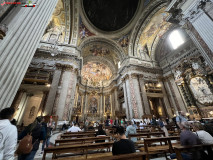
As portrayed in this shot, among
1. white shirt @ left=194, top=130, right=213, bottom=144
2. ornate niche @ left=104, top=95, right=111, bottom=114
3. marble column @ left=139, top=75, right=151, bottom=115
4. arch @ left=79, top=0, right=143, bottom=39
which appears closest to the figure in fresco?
ornate niche @ left=104, top=95, right=111, bottom=114

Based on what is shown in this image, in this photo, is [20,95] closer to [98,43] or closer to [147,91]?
[98,43]

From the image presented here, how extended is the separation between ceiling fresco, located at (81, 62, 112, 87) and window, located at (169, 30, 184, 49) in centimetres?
1100

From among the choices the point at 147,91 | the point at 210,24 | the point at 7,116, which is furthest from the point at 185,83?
the point at 7,116

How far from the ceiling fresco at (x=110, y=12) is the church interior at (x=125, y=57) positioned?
0.32 feet

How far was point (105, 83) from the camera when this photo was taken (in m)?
19.4

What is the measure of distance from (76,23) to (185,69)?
45.8ft

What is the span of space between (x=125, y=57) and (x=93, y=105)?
10.4m

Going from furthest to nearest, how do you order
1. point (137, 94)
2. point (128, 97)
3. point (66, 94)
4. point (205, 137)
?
point (128, 97) < point (137, 94) < point (66, 94) < point (205, 137)

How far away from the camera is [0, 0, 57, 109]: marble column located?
2076 mm

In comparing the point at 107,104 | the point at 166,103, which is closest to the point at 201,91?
the point at 166,103

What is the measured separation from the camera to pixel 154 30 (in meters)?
13.2

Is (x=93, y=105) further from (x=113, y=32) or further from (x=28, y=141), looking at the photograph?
(x=28, y=141)

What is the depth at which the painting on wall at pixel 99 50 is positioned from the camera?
15561mm

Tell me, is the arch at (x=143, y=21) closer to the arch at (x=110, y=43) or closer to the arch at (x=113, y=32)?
the arch at (x=113, y=32)
